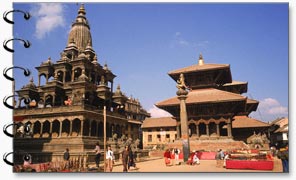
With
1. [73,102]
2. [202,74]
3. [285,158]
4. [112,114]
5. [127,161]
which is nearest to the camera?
[285,158]

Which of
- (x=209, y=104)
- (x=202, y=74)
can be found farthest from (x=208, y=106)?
(x=202, y=74)

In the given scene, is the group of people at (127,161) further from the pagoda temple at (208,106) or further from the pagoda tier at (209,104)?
the pagoda tier at (209,104)

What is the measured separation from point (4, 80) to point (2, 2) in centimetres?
225

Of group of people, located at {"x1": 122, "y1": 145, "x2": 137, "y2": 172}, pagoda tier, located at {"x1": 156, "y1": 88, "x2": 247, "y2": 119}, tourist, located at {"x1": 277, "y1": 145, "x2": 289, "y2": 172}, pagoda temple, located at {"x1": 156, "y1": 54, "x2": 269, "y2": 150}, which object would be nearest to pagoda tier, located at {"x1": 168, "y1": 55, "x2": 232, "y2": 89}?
pagoda temple, located at {"x1": 156, "y1": 54, "x2": 269, "y2": 150}

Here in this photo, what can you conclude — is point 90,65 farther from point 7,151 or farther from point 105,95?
point 7,151

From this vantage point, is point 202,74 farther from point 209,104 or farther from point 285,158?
point 285,158

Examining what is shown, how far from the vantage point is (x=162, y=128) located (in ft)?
110

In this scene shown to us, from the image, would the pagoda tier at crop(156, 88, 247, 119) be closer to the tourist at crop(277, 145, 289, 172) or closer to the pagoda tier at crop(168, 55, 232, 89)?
the pagoda tier at crop(168, 55, 232, 89)

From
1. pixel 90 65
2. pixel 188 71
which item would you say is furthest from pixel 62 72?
pixel 188 71

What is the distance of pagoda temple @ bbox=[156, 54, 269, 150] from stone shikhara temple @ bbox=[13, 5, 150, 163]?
14.4ft

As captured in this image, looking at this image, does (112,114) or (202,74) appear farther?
(112,114)

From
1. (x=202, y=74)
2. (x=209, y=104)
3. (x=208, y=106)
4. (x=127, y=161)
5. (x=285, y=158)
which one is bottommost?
(x=127, y=161)

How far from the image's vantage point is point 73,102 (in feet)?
67.2

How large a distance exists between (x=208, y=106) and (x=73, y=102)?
9735 millimetres
